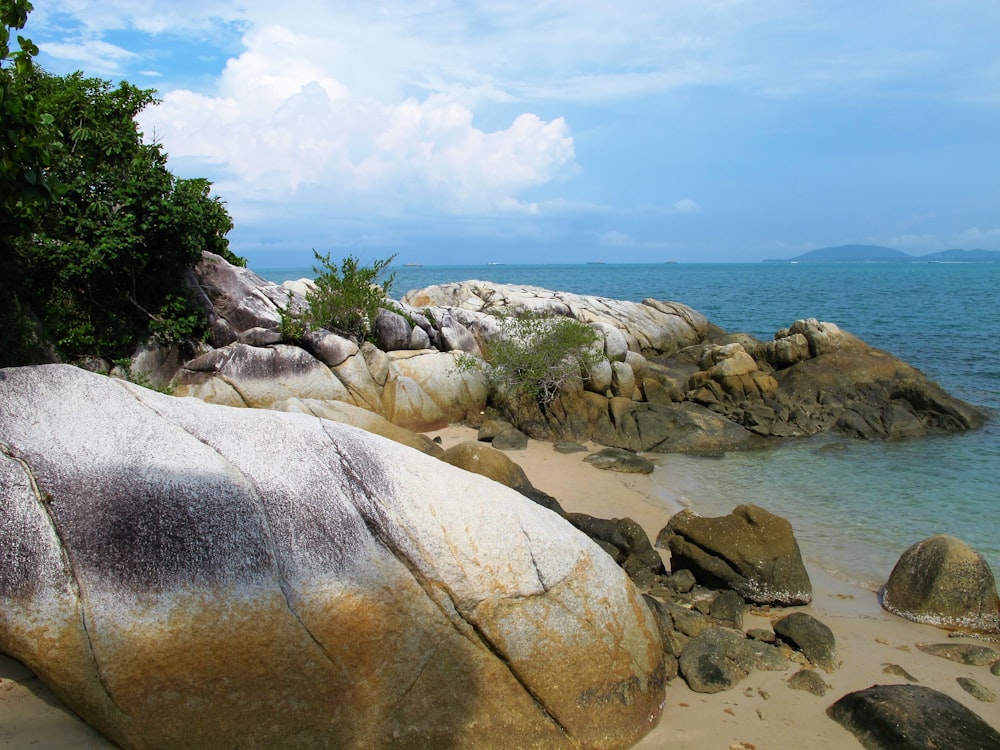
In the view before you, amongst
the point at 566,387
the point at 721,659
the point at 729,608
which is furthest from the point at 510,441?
the point at 721,659

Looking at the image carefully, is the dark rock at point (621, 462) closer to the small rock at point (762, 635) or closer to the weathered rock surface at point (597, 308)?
the small rock at point (762, 635)

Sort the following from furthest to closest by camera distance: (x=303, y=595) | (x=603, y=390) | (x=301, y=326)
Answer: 1. (x=603, y=390)
2. (x=301, y=326)
3. (x=303, y=595)

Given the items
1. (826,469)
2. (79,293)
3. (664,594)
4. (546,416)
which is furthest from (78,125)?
(826,469)

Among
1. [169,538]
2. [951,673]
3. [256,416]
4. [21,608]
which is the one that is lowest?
[951,673]

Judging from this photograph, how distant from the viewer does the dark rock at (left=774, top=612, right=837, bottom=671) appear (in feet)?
26.6


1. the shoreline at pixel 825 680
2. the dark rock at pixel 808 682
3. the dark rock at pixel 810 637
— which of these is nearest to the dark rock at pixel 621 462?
the shoreline at pixel 825 680

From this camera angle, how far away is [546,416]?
19.0 m

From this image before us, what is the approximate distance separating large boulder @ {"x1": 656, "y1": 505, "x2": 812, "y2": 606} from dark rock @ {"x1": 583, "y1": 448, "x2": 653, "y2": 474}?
5.52m

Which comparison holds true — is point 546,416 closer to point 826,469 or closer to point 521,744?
point 826,469

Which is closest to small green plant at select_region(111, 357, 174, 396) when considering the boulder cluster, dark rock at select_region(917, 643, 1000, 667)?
the boulder cluster

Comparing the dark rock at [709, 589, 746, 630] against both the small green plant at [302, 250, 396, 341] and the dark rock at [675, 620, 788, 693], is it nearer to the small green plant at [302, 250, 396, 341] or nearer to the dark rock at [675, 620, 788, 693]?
the dark rock at [675, 620, 788, 693]

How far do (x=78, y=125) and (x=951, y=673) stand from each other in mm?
17989

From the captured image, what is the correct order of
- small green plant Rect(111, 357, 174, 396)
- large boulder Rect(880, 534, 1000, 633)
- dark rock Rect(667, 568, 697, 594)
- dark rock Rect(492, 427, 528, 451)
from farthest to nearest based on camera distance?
dark rock Rect(492, 427, 528, 451)
small green plant Rect(111, 357, 174, 396)
dark rock Rect(667, 568, 697, 594)
large boulder Rect(880, 534, 1000, 633)

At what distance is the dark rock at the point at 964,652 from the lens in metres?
8.34
